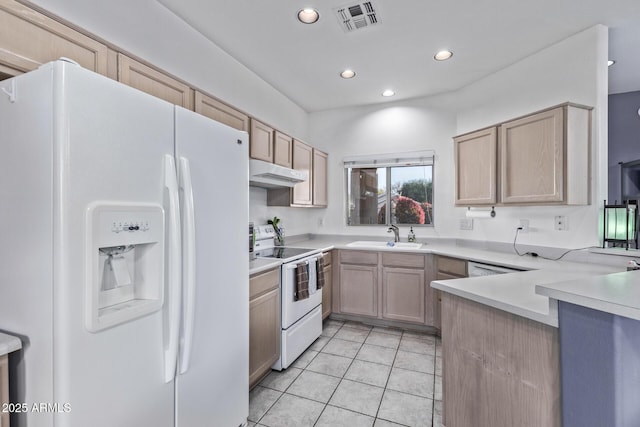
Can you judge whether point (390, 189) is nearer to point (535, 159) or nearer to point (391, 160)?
point (391, 160)

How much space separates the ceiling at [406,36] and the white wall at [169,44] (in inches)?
3.6

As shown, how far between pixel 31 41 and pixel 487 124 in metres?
3.52

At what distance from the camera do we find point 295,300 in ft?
8.03

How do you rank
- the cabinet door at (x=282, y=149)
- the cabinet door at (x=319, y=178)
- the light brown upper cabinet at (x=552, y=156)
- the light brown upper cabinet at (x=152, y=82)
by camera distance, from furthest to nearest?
the cabinet door at (x=319, y=178) < the cabinet door at (x=282, y=149) < the light brown upper cabinet at (x=552, y=156) < the light brown upper cabinet at (x=152, y=82)

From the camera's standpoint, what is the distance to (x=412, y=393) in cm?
205

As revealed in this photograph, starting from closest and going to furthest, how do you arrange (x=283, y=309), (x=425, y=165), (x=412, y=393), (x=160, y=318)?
(x=160, y=318) → (x=412, y=393) → (x=283, y=309) → (x=425, y=165)

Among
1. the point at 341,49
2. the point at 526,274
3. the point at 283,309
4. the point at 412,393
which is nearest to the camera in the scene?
the point at 526,274

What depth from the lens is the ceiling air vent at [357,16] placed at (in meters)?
2.07

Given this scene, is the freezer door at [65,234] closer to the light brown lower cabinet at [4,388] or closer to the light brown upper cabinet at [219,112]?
the light brown lower cabinet at [4,388]

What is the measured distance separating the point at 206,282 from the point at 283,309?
1071mm

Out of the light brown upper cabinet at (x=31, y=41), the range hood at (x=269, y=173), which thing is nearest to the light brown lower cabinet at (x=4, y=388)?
the light brown upper cabinet at (x=31, y=41)

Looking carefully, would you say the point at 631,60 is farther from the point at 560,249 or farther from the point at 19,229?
the point at 19,229

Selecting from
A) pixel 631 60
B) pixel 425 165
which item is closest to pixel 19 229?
pixel 425 165

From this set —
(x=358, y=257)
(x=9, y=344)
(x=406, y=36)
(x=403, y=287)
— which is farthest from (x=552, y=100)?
(x=9, y=344)
